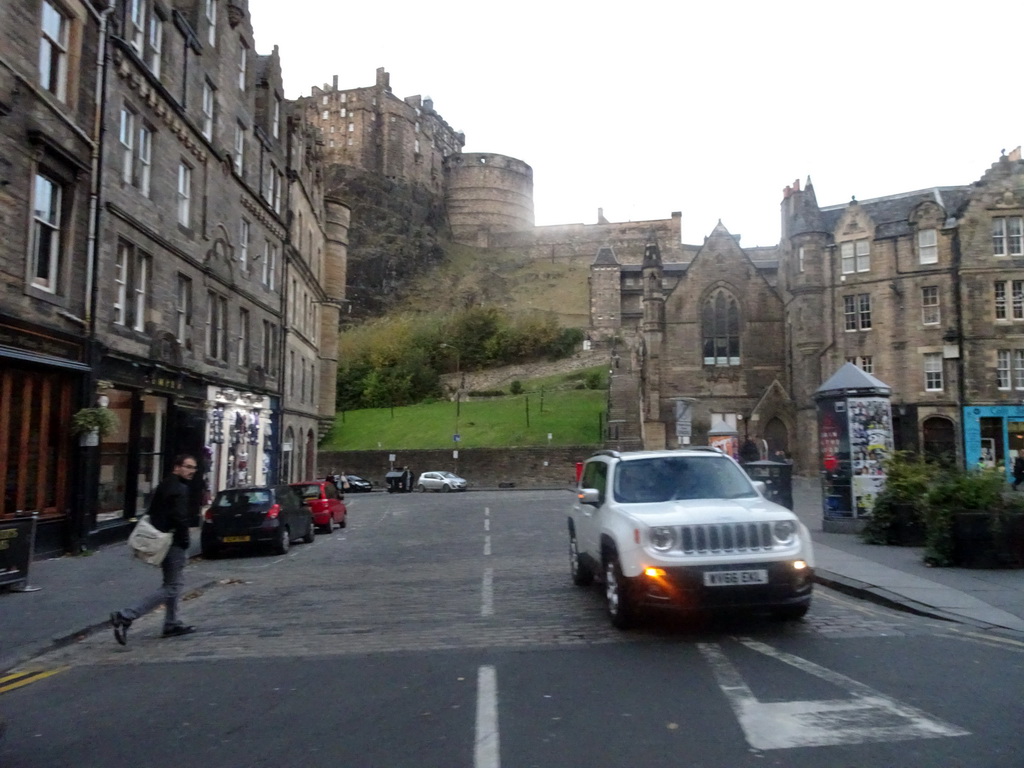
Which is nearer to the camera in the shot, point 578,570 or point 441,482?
point 578,570

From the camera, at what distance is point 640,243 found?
11862 centimetres

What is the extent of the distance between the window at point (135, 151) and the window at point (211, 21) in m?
5.97

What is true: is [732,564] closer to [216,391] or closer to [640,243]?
[216,391]

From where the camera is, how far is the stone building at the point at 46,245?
14.2 metres

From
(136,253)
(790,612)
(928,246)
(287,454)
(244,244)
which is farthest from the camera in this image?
(928,246)

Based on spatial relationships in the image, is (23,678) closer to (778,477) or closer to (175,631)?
(175,631)

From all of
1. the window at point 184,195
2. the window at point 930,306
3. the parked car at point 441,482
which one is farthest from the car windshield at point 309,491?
the window at point 930,306

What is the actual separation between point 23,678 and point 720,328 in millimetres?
45283

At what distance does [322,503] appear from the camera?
22.7 meters

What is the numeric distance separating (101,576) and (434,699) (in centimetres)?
932

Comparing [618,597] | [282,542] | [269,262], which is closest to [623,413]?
[269,262]

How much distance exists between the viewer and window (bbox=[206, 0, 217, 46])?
24.4 metres

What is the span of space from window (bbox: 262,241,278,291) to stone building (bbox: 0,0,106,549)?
13268 millimetres

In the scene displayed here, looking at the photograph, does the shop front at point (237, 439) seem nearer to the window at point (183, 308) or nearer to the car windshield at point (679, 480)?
the window at point (183, 308)
